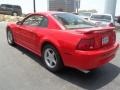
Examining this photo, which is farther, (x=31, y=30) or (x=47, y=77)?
(x=31, y=30)

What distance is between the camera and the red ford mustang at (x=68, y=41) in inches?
173

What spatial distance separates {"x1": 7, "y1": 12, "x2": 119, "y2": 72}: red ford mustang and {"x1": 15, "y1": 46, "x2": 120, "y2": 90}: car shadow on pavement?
0.98ft

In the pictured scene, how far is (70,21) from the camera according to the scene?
17.6 ft

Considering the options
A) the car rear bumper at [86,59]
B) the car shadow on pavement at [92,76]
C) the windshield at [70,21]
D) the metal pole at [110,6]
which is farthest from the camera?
the metal pole at [110,6]

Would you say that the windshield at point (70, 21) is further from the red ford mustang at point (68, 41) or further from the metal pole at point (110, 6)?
the metal pole at point (110, 6)

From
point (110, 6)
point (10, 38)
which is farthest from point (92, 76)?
point (110, 6)

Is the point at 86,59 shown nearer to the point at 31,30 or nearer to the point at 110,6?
the point at 31,30

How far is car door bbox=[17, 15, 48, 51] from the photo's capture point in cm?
568

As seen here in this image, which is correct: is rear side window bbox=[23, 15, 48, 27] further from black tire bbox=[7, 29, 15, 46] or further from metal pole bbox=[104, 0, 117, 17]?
metal pole bbox=[104, 0, 117, 17]

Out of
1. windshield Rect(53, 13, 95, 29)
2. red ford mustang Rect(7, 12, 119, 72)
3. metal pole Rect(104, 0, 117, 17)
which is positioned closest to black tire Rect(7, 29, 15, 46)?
red ford mustang Rect(7, 12, 119, 72)

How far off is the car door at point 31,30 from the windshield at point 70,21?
39 cm

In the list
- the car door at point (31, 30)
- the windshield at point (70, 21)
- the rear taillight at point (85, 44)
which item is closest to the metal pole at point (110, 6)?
the car door at point (31, 30)

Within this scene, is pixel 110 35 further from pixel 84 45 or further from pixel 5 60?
pixel 5 60

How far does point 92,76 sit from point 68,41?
107cm
